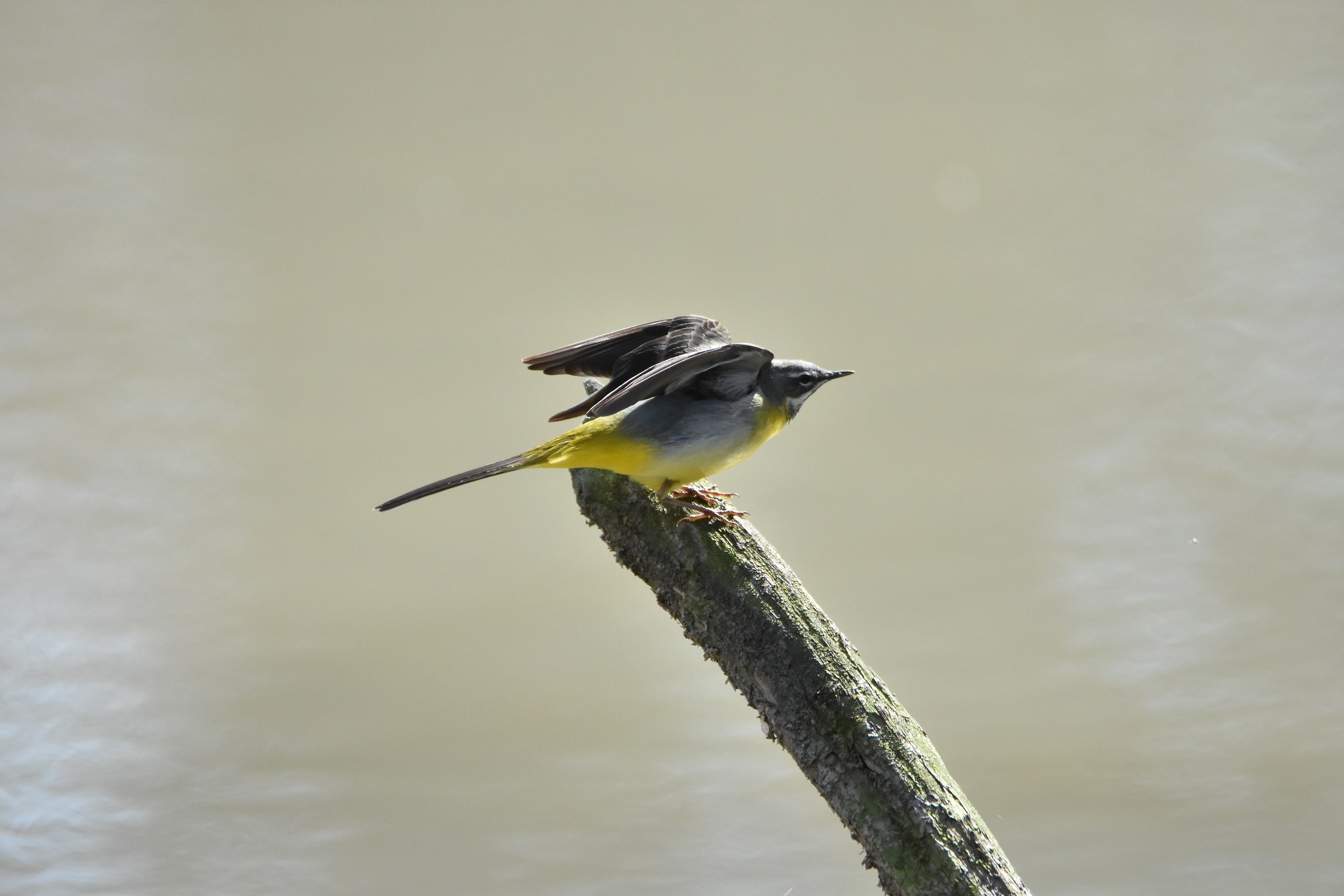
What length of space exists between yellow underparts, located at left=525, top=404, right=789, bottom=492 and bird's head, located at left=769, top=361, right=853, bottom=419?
206 mm

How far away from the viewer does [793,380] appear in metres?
2.49

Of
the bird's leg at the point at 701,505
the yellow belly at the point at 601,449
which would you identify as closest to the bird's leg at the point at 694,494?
the bird's leg at the point at 701,505

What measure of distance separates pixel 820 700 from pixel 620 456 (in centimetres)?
61

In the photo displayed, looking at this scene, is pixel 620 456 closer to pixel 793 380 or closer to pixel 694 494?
pixel 694 494

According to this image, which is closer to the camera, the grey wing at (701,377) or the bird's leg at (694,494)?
the grey wing at (701,377)

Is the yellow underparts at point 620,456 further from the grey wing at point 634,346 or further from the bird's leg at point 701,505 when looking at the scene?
the grey wing at point 634,346

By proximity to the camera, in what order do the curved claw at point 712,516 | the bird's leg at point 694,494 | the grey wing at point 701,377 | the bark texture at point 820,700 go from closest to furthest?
the bark texture at point 820,700 < the grey wing at point 701,377 < the curved claw at point 712,516 < the bird's leg at point 694,494

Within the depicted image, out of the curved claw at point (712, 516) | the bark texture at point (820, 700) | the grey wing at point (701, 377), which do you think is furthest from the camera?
the curved claw at point (712, 516)

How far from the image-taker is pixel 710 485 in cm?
267

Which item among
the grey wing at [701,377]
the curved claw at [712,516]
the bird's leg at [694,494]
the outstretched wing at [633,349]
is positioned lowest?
the curved claw at [712,516]

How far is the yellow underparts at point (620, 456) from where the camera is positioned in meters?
2.23

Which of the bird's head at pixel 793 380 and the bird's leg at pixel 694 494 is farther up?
the bird's head at pixel 793 380

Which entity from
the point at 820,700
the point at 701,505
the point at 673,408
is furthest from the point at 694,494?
the point at 820,700

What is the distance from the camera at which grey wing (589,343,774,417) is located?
7.02 feet
